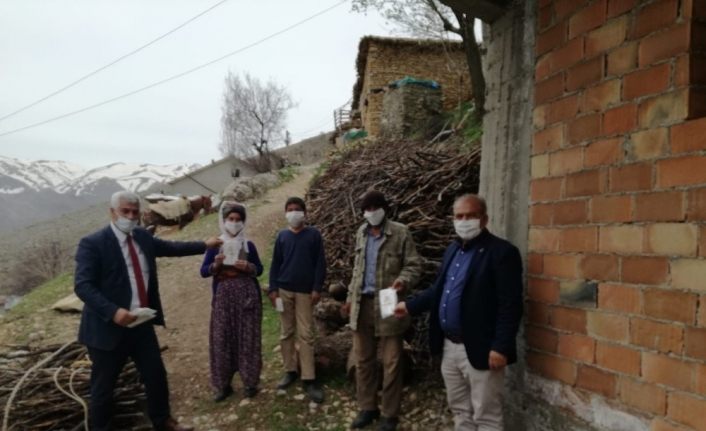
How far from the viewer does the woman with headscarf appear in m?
4.12

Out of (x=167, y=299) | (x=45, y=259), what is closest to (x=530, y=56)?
(x=167, y=299)

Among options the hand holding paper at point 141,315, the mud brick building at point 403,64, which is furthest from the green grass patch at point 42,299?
the mud brick building at point 403,64

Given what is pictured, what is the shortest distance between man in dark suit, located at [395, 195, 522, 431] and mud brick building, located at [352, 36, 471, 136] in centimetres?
1518

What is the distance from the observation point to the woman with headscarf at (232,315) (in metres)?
4.12

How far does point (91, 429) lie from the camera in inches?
133

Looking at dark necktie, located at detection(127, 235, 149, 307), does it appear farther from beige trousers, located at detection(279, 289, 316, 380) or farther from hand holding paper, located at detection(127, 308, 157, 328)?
beige trousers, located at detection(279, 289, 316, 380)

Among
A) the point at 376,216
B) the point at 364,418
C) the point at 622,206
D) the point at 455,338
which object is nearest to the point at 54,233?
the point at 364,418

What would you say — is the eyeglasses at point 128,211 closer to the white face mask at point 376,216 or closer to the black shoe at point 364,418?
the white face mask at point 376,216

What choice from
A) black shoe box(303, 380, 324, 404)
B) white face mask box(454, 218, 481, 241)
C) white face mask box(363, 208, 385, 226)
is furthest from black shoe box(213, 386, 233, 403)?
white face mask box(454, 218, 481, 241)

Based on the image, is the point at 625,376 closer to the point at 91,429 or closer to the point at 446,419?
the point at 446,419

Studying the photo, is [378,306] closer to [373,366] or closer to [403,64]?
[373,366]

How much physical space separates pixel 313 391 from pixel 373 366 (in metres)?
0.79

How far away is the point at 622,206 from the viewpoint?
1.89 metres

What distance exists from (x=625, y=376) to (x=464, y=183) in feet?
9.55
